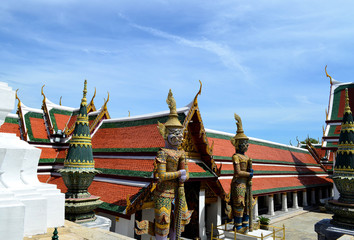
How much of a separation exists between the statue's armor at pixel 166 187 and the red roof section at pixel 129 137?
179 inches

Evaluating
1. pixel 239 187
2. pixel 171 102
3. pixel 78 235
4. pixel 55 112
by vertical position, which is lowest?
pixel 78 235

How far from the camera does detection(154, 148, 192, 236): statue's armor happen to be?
263 inches

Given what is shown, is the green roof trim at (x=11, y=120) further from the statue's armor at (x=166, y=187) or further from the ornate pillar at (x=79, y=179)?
the statue's armor at (x=166, y=187)

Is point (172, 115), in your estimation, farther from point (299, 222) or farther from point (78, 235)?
point (299, 222)

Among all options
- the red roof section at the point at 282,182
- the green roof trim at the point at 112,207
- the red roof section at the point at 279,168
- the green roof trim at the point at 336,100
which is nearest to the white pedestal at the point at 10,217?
the green roof trim at the point at 112,207

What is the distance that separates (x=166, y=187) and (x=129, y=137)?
7464 millimetres

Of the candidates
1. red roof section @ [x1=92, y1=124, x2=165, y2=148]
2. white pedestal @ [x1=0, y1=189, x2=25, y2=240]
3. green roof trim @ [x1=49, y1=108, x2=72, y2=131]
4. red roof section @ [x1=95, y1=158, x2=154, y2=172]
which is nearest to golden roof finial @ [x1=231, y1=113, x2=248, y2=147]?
red roof section @ [x1=92, y1=124, x2=165, y2=148]

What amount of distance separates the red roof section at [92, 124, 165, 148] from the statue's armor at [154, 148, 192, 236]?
455cm

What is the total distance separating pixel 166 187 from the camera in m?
6.80

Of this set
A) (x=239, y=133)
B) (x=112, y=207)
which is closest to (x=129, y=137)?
(x=112, y=207)

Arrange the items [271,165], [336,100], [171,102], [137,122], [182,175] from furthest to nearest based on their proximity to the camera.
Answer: [336,100] < [271,165] < [137,122] < [171,102] < [182,175]

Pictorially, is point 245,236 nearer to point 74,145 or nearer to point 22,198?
point 74,145

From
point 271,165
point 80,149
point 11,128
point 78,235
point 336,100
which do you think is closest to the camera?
point 78,235

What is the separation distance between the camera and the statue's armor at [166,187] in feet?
21.9
